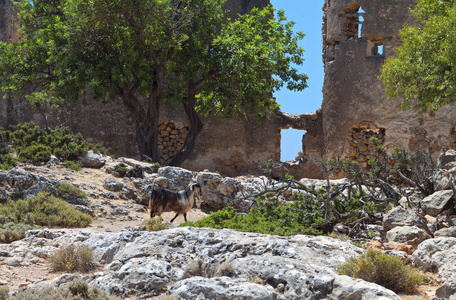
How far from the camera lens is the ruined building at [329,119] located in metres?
18.5

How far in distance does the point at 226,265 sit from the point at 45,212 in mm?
6037

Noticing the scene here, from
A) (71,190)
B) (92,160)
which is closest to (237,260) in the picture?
(71,190)

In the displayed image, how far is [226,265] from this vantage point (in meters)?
4.88

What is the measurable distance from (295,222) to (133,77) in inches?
394

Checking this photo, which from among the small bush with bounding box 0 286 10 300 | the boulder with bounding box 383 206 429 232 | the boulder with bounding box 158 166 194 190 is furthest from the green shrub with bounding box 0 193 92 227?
the boulder with bounding box 383 206 429 232

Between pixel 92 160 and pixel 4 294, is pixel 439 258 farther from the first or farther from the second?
pixel 92 160

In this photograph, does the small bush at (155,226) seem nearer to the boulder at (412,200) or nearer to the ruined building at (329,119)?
the boulder at (412,200)

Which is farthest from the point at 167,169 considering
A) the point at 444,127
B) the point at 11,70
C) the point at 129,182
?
the point at 444,127

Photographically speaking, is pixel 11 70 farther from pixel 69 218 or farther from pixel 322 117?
pixel 322 117

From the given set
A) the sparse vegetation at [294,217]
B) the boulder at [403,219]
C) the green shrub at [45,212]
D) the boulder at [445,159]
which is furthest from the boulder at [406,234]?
the green shrub at [45,212]

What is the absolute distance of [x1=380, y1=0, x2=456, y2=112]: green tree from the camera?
37.8 feet

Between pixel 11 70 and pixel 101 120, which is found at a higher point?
pixel 11 70

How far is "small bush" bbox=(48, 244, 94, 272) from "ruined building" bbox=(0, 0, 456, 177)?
12.9 metres

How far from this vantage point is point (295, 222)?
26.0ft
